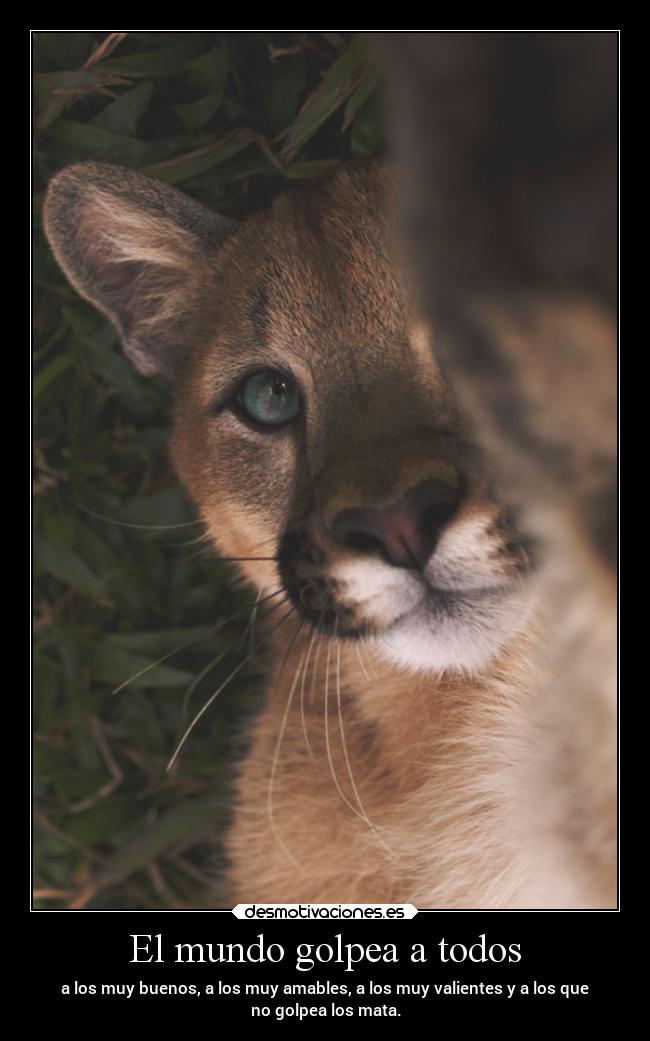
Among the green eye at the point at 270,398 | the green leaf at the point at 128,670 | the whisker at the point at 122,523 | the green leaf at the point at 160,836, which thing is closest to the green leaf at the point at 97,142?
the green eye at the point at 270,398

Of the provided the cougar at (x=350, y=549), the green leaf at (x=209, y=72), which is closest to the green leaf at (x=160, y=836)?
the cougar at (x=350, y=549)

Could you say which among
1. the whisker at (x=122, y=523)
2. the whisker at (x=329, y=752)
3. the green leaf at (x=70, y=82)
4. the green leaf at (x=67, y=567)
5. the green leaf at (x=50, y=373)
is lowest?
the whisker at (x=329, y=752)

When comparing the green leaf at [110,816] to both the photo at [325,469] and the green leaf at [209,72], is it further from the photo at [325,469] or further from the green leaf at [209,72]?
the green leaf at [209,72]

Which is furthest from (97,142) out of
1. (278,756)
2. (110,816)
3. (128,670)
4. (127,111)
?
(110,816)

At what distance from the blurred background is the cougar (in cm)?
6

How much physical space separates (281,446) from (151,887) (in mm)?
939

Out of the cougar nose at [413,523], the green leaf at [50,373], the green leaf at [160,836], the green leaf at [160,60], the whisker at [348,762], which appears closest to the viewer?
the cougar nose at [413,523]

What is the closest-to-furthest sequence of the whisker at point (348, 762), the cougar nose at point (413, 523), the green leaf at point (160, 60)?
the cougar nose at point (413, 523), the green leaf at point (160, 60), the whisker at point (348, 762)

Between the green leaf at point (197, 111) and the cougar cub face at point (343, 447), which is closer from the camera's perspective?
the cougar cub face at point (343, 447)

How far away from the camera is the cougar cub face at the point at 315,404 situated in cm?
125

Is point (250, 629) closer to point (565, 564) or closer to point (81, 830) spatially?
point (81, 830)

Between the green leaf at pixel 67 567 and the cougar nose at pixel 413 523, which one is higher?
the green leaf at pixel 67 567

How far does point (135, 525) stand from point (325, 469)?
57 cm

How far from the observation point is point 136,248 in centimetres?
170
